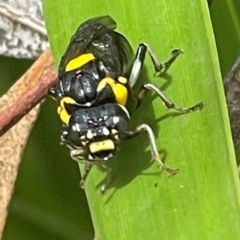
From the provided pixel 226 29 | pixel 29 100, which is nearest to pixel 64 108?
pixel 29 100

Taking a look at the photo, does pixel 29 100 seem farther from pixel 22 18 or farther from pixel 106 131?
pixel 22 18

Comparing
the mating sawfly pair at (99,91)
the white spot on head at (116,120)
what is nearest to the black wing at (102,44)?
the mating sawfly pair at (99,91)

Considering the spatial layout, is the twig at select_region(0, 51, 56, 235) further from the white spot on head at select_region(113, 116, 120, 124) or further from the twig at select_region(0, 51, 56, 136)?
the white spot on head at select_region(113, 116, 120, 124)

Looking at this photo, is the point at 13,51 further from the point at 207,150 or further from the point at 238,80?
the point at 207,150

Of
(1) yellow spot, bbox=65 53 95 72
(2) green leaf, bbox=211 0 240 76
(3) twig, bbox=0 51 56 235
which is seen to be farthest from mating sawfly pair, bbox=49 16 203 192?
(2) green leaf, bbox=211 0 240 76

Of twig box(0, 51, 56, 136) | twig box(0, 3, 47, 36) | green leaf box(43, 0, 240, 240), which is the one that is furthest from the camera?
twig box(0, 3, 47, 36)

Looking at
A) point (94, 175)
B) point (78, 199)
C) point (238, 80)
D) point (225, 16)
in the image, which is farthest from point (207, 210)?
point (78, 199)
